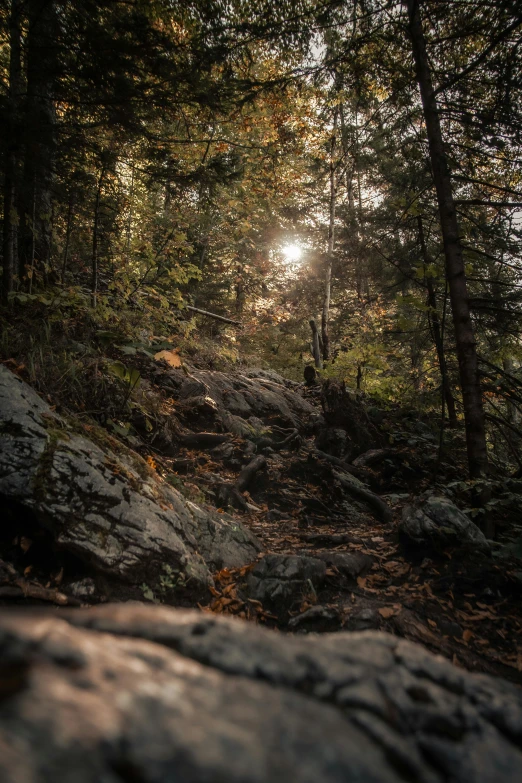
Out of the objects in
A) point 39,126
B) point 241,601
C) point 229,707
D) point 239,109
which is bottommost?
point 241,601

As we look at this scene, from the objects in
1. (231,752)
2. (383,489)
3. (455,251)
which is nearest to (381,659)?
(231,752)

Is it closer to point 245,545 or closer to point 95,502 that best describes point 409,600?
point 245,545

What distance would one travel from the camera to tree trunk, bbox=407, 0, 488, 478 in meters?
4.64

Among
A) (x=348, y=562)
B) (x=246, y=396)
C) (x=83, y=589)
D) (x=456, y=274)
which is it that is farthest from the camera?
(x=246, y=396)

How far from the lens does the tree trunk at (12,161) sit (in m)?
4.76

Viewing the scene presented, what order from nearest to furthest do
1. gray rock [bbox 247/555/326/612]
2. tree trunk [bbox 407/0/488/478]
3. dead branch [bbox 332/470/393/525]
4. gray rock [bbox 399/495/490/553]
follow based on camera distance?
gray rock [bbox 247/555/326/612], gray rock [bbox 399/495/490/553], tree trunk [bbox 407/0/488/478], dead branch [bbox 332/470/393/525]

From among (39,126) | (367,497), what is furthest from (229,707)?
(39,126)

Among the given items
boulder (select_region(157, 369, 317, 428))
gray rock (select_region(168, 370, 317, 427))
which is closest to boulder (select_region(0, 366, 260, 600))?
boulder (select_region(157, 369, 317, 428))

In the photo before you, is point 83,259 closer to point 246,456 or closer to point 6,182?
point 6,182

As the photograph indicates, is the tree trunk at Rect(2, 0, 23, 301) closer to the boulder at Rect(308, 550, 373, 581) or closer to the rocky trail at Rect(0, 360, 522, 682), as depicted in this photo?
the rocky trail at Rect(0, 360, 522, 682)

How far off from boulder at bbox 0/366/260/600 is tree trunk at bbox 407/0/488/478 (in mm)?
3451

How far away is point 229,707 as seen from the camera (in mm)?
593

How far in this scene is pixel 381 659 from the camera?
0.86 metres

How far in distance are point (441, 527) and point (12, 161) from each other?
7.34 m
